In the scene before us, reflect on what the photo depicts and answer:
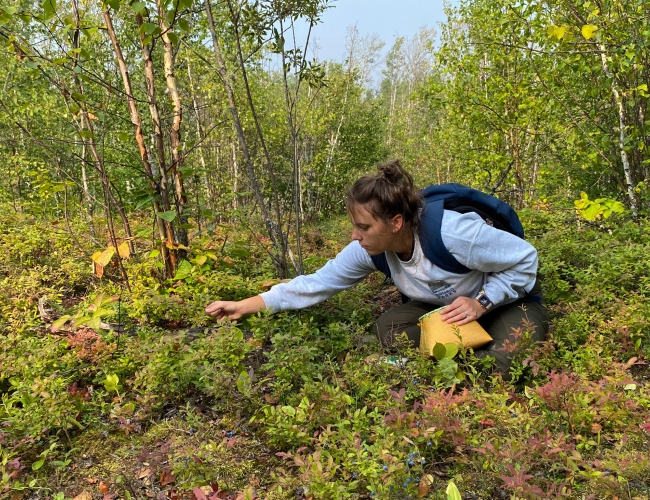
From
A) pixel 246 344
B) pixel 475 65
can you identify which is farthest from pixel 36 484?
pixel 475 65

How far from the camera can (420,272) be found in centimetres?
283

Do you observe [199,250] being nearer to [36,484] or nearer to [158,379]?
[158,379]

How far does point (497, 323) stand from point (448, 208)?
82 cm

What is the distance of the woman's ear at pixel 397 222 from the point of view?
2.58 m

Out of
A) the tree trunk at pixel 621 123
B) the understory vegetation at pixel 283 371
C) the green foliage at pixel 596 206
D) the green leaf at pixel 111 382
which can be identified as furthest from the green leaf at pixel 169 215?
the tree trunk at pixel 621 123

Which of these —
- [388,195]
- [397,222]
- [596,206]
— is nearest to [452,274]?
[397,222]

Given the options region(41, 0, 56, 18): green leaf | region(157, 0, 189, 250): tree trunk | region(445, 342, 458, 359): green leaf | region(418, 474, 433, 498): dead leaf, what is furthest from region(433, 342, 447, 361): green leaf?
region(41, 0, 56, 18): green leaf

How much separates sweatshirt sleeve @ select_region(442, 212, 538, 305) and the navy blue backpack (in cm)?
6

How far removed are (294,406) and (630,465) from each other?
1.38 metres

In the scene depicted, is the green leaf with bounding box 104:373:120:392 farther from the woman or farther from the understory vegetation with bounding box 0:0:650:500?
the woman

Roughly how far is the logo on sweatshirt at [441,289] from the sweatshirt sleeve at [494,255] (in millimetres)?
221

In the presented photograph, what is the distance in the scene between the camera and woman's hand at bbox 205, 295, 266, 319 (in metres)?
2.91

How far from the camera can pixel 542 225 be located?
506 centimetres

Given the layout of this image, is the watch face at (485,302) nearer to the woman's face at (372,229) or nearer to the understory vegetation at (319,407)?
the understory vegetation at (319,407)
